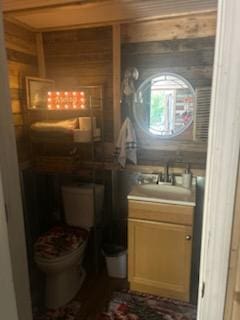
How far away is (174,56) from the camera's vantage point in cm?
215

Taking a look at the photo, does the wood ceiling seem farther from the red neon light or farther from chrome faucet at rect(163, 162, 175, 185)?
chrome faucet at rect(163, 162, 175, 185)

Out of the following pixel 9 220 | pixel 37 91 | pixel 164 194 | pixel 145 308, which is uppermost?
pixel 37 91

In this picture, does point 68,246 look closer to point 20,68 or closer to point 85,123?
point 85,123

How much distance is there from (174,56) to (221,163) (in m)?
1.77

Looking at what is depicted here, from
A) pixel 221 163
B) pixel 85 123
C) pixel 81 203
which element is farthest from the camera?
pixel 81 203

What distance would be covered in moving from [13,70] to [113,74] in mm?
842

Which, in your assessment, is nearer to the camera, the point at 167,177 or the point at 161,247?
the point at 161,247

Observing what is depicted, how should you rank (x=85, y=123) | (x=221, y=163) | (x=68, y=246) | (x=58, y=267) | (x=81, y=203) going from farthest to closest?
(x=81, y=203)
(x=85, y=123)
(x=68, y=246)
(x=58, y=267)
(x=221, y=163)

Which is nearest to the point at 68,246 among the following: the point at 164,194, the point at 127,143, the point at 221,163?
the point at 164,194

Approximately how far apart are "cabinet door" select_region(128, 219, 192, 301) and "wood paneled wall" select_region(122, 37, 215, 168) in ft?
2.07

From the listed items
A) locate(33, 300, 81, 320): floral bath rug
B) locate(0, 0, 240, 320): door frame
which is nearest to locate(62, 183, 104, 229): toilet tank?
locate(33, 300, 81, 320): floral bath rug

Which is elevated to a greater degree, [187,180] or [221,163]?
[221,163]

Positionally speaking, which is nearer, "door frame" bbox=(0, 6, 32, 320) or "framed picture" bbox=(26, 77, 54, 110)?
"door frame" bbox=(0, 6, 32, 320)

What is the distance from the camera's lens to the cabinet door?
1.94 m
